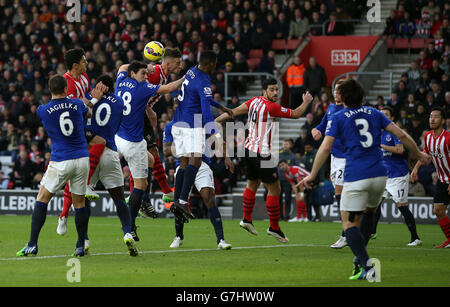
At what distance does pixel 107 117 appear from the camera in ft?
40.9

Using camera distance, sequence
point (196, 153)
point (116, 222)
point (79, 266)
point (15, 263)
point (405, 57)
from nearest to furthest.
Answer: point (79, 266)
point (15, 263)
point (196, 153)
point (116, 222)
point (405, 57)

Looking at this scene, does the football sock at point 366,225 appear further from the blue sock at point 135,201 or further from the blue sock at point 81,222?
the blue sock at point 135,201

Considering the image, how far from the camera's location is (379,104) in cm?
2466

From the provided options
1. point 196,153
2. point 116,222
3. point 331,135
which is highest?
point 331,135

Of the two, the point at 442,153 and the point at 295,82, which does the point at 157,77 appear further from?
the point at 295,82

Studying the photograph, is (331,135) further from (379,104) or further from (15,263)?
(379,104)

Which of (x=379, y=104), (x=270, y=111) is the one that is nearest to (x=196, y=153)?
(x=270, y=111)

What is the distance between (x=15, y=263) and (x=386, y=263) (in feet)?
16.2

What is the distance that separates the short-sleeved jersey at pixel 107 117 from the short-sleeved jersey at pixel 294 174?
1184 centimetres

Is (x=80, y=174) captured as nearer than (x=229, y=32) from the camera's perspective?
Yes

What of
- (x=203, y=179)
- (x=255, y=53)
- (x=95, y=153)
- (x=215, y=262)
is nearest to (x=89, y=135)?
(x=95, y=153)

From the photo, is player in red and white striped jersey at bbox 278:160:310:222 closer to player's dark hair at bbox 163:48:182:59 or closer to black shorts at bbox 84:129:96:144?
player's dark hair at bbox 163:48:182:59

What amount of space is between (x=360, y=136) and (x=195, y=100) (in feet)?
13.5

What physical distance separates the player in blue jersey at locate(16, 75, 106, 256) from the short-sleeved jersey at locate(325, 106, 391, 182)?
360 cm
